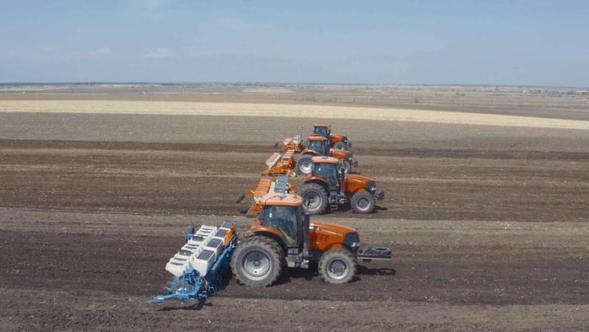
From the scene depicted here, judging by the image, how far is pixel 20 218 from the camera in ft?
54.5

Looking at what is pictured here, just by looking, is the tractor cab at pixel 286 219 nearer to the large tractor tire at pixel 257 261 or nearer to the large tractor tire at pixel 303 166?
the large tractor tire at pixel 257 261

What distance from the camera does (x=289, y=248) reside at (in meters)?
11.5

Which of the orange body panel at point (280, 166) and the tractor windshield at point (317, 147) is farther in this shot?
the tractor windshield at point (317, 147)

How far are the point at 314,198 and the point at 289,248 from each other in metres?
6.41

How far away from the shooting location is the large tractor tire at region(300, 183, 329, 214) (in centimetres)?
1781

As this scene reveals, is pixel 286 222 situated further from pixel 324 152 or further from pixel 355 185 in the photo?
pixel 324 152

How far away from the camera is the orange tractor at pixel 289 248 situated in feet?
36.8

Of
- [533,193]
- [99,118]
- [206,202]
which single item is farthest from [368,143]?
[99,118]

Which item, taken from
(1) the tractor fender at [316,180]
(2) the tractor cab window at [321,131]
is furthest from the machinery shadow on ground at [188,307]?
(2) the tractor cab window at [321,131]

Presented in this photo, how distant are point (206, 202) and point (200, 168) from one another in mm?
7405

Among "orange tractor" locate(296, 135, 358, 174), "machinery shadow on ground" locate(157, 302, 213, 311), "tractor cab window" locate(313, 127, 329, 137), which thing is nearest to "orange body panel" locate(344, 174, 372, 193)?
"orange tractor" locate(296, 135, 358, 174)

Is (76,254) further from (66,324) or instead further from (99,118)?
(99,118)

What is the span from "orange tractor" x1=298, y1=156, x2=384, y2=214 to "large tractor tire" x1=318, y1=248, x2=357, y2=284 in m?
6.25

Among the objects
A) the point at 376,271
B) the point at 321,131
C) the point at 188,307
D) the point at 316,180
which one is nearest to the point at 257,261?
the point at 188,307
